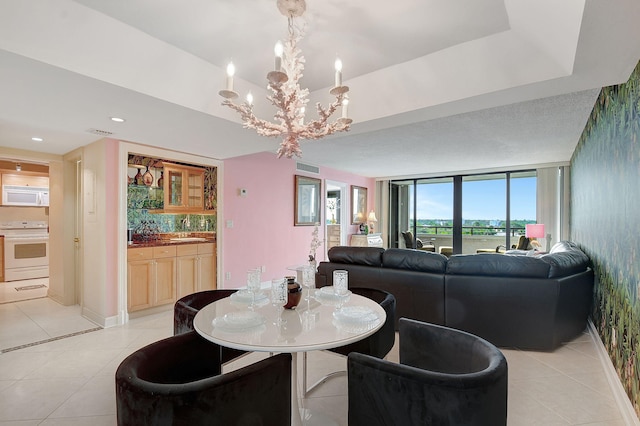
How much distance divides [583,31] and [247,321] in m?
2.17

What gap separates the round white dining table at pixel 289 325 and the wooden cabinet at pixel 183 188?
2.99 metres

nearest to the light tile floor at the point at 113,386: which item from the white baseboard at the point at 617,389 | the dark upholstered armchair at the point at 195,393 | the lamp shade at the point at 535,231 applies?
the white baseboard at the point at 617,389

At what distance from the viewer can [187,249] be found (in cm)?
418

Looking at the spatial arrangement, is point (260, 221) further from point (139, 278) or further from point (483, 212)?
point (483, 212)

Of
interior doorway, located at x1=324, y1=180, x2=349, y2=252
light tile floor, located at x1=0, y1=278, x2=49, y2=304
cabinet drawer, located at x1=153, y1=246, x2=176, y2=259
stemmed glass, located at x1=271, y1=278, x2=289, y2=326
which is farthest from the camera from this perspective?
interior doorway, located at x1=324, y1=180, x2=349, y2=252

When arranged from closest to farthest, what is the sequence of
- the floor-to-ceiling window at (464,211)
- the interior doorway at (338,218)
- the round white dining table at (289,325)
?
1. the round white dining table at (289,325)
2. the floor-to-ceiling window at (464,211)
3. the interior doorway at (338,218)

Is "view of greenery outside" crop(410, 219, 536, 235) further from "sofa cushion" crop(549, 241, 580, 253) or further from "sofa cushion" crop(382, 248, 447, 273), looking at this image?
"sofa cushion" crop(382, 248, 447, 273)

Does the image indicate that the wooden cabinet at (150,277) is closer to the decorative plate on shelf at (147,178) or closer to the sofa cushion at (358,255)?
the decorative plate on shelf at (147,178)

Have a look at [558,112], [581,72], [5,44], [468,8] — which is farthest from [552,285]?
[5,44]

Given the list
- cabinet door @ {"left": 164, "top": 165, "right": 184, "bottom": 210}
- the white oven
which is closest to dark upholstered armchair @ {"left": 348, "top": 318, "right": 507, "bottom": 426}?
cabinet door @ {"left": 164, "top": 165, "right": 184, "bottom": 210}

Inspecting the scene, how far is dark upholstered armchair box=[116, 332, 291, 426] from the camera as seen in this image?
1023 mm

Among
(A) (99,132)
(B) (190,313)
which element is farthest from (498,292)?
(A) (99,132)

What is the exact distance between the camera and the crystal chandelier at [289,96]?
1681 millimetres

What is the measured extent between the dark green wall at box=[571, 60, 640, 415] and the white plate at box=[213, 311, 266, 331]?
83.0 inches
